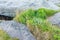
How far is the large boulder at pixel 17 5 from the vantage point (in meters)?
9.10

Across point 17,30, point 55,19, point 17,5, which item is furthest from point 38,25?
point 17,5

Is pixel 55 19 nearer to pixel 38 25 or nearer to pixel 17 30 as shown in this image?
pixel 38 25

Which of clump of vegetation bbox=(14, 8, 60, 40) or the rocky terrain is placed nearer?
clump of vegetation bbox=(14, 8, 60, 40)

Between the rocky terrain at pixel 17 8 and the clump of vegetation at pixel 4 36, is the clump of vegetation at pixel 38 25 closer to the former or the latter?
the rocky terrain at pixel 17 8

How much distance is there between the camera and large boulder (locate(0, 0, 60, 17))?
29.9 ft

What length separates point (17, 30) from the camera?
6.67 metres

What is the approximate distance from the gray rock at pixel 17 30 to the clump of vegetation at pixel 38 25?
166 millimetres

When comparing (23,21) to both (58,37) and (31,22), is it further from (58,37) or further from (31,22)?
(58,37)

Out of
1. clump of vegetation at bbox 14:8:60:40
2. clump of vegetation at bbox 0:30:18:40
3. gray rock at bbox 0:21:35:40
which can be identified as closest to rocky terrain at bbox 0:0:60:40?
gray rock at bbox 0:21:35:40

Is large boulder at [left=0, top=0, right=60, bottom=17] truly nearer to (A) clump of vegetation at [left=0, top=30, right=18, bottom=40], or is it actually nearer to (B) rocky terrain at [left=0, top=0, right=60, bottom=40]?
(B) rocky terrain at [left=0, top=0, right=60, bottom=40]

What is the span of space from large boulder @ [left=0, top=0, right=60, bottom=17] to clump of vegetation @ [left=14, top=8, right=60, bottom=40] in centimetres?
124

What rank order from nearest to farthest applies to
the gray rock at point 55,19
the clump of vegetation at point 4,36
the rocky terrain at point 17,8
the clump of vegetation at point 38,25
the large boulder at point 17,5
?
the clump of vegetation at point 4,36
the clump of vegetation at point 38,25
the rocky terrain at point 17,8
the gray rock at point 55,19
the large boulder at point 17,5

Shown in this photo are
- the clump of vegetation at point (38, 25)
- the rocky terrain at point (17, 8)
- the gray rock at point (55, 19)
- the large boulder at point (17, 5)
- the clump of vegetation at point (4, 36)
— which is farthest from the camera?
the large boulder at point (17, 5)

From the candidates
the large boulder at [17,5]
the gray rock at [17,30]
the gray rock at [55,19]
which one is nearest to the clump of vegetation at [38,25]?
the gray rock at [17,30]
